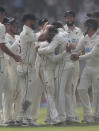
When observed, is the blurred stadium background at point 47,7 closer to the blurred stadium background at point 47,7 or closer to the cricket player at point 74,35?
the blurred stadium background at point 47,7

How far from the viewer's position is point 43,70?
1139cm

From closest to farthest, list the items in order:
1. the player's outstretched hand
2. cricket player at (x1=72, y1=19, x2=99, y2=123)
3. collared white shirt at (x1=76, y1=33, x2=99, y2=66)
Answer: the player's outstretched hand < collared white shirt at (x1=76, y1=33, x2=99, y2=66) < cricket player at (x1=72, y1=19, x2=99, y2=123)

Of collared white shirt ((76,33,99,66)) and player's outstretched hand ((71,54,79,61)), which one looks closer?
player's outstretched hand ((71,54,79,61))

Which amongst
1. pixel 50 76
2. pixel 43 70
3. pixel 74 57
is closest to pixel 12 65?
pixel 43 70

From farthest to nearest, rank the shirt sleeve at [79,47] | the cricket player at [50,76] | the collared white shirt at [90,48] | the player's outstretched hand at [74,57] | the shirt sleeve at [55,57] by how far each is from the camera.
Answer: the shirt sleeve at [79,47], the collared white shirt at [90,48], the player's outstretched hand at [74,57], the shirt sleeve at [55,57], the cricket player at [50,76]

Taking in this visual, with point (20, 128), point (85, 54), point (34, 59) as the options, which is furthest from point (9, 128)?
point (85, 54)

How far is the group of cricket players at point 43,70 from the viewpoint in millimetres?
11211

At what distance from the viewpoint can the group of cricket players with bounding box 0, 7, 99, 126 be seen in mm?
11211

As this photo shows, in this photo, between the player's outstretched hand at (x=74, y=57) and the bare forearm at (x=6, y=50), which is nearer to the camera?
the bare forearm at (x=6, y=50)

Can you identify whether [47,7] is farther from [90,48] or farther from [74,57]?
[74,57]

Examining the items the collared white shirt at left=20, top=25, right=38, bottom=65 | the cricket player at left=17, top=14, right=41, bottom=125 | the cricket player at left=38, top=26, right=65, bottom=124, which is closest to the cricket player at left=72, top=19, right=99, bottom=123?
the cricket player at left=38, top=26, right=65, bottom=124

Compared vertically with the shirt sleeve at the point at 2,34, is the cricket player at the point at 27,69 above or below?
below

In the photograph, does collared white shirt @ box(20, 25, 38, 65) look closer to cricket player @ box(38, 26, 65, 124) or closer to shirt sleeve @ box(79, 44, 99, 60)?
cricket player @ box(38, 26, 65, 124)

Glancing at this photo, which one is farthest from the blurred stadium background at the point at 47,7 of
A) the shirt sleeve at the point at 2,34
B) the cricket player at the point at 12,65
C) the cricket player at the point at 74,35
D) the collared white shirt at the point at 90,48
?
the shirt sleeve at the point at 2,34
